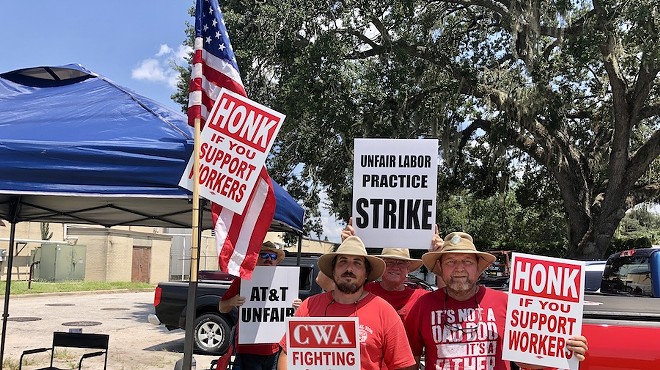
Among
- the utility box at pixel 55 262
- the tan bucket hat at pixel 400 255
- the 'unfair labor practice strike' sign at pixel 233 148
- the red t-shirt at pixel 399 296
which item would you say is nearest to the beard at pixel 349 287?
the red t-shirt at pixel 399 296

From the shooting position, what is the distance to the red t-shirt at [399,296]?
3.88 m

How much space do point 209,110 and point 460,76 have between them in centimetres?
1160

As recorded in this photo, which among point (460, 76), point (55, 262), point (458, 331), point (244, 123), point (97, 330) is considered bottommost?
point (97, 330)

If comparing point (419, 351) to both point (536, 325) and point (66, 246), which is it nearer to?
point (536, 325)

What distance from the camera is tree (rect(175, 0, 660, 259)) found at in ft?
44.4

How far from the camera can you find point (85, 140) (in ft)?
14.2

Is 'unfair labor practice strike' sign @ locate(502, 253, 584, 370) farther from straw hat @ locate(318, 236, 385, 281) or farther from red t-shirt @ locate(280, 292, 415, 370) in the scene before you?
straw hat @ locate(318, 236, 385, 281)

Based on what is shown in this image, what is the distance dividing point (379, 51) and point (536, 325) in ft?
41.5

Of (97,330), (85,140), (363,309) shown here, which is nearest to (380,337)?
(363,309)

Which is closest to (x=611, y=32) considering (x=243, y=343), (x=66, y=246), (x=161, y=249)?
(x=243, y=343)

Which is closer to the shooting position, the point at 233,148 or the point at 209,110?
the point at 233,148

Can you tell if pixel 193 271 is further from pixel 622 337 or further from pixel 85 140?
pixel 622 337

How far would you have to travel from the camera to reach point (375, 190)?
14.5 ft

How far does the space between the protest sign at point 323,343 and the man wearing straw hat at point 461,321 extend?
440 millimetres
